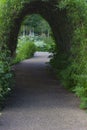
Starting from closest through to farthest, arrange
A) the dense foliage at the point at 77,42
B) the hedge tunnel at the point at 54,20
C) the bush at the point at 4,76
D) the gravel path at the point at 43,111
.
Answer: the gravel path at the point at 43,111
the bush at the point at 4,76
the dense foliage at the point at 77,42
the hedge tunnel at the point at 54,20

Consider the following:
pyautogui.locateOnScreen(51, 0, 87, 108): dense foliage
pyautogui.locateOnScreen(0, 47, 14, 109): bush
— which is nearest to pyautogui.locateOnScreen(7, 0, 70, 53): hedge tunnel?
pyautogui.locateOnScreen(51, 0, 87, 108): dense foliage

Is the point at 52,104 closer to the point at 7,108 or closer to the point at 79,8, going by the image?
the point at 7,108

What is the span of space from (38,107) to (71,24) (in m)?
4.34

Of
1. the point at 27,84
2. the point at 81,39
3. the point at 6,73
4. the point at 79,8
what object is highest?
the point at 79,8

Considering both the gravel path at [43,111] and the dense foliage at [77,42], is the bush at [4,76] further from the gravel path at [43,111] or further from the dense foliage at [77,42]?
the dense foliage at [77,42]

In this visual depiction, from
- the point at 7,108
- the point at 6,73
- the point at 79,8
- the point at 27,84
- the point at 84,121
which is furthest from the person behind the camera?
the point at 27,84

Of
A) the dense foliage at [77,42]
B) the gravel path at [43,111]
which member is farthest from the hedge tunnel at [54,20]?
the gravel path at [43,111]

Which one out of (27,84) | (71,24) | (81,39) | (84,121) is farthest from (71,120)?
(27,84)

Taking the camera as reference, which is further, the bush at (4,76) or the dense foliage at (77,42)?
the dense foliage at (77,42)

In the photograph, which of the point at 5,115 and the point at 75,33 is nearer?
the point at 5,115

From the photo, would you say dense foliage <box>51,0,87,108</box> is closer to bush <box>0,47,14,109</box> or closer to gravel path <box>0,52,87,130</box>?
gravel path <box>0,52,87,130</box>

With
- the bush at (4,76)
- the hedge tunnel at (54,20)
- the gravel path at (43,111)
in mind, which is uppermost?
the hedge tunnel at (54,20)

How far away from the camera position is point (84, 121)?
940 centimetres

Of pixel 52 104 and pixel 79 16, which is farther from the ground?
pixel 79 16
